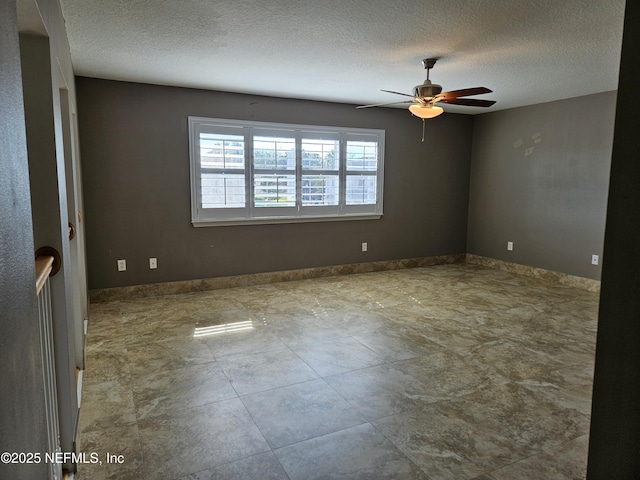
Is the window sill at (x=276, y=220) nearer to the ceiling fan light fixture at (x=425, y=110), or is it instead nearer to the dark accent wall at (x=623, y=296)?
the ceiling fan light fixture at (x=425, y=110)

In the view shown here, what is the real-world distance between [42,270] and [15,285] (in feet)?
1.89

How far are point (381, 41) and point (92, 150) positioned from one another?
314 centimetres

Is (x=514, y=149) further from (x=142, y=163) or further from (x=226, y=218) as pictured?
(x=142, y=163)

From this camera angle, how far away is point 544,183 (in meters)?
5.68

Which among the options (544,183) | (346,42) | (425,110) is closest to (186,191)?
(346,42)

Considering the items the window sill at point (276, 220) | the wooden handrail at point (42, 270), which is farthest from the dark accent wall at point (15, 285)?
the window sill at point (276, 220)

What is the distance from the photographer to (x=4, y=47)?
32.5 inches

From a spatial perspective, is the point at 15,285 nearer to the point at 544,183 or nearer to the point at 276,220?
the point at 276,220

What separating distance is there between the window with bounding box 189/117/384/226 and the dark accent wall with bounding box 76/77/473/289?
13 centimetres

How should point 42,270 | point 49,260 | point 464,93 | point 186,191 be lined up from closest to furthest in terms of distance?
point 42,270 < point 49,260 < point 464,93 < point 186,191

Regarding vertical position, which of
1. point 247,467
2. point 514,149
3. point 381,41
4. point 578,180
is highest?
point 381,41

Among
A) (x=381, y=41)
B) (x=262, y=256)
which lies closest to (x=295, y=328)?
(x=262, y=256)

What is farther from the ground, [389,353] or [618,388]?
[618,388]

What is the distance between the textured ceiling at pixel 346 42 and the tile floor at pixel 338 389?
2361mm
